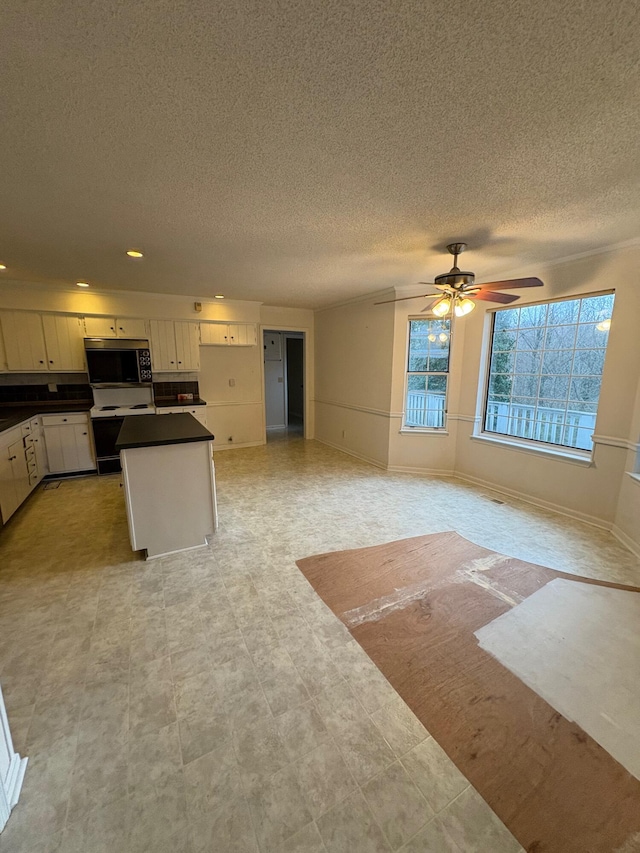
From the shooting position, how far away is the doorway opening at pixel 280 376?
7.32m

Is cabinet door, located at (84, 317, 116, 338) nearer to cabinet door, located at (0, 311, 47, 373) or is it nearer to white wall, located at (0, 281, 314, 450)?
white wall, located at (0, 281, 314, 450)

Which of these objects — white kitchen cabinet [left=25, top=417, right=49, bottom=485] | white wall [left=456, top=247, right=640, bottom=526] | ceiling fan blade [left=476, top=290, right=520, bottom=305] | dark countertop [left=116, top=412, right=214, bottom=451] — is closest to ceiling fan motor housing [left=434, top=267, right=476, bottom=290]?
ceiling fan blade [left=476, top=290, right=520, bottom=305]

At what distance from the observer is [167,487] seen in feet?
8.83

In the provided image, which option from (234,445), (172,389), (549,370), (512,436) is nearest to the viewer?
(549,370)

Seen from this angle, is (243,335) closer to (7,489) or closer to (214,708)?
(7,489)

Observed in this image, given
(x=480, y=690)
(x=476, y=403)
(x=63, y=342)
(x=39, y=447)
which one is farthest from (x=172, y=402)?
(x=480, y=690)

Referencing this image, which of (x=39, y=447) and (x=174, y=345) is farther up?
(x=174, y=345)

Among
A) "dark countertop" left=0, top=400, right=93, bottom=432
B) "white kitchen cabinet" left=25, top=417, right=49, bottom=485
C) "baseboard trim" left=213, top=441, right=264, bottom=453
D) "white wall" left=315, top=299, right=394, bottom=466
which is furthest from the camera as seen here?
"baseboard trim" left=213, top=441, right=264, bottom=453

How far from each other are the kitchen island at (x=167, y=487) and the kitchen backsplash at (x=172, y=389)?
2629 mm

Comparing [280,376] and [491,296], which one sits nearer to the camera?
[491,296]

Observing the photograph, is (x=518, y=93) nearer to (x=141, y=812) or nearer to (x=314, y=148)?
(x=314, y=148)

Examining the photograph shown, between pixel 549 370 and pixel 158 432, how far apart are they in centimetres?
397

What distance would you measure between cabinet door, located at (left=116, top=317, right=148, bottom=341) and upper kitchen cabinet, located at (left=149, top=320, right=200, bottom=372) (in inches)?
4.1

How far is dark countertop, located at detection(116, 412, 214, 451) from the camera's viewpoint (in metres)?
2.52
